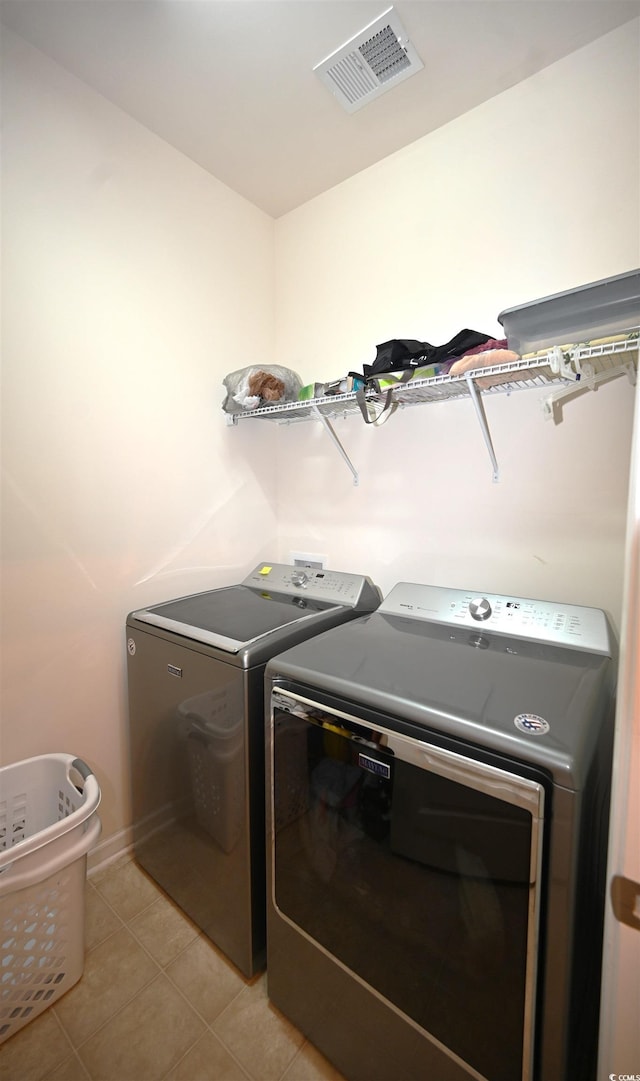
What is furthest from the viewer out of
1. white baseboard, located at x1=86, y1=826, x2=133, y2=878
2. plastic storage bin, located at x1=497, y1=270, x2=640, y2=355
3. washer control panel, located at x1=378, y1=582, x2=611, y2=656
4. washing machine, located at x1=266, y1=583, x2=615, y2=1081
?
white baseboard, located at x1=86, y1=826, x2=133, y2=878

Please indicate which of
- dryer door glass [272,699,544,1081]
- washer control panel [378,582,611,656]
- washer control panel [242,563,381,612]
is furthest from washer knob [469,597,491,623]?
dryer door glass [272,699,544,1081]

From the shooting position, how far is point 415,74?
4.62 ft

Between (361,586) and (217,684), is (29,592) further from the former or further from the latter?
(361,586)

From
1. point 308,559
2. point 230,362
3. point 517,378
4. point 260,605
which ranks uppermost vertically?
point 230,362

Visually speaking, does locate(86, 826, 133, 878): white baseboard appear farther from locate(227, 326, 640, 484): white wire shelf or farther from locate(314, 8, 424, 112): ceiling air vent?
locate(314, 8, 424, 112): ceiling air vent

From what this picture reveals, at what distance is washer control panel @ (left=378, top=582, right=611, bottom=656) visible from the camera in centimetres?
117

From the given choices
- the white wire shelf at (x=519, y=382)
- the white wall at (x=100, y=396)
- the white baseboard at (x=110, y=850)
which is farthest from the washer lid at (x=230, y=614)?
the white baseboard at (x=110, y=850)

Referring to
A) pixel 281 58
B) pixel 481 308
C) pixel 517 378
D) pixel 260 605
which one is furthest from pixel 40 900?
pixel 281 58

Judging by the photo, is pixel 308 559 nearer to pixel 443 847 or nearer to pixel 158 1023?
pixel 443 847

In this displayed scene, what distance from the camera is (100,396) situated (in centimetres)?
155

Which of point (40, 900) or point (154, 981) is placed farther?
point (154, 981)

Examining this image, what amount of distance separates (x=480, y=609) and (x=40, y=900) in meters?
1.50

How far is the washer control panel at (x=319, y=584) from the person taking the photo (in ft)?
5.48

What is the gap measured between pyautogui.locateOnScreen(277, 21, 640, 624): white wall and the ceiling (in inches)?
3.9
